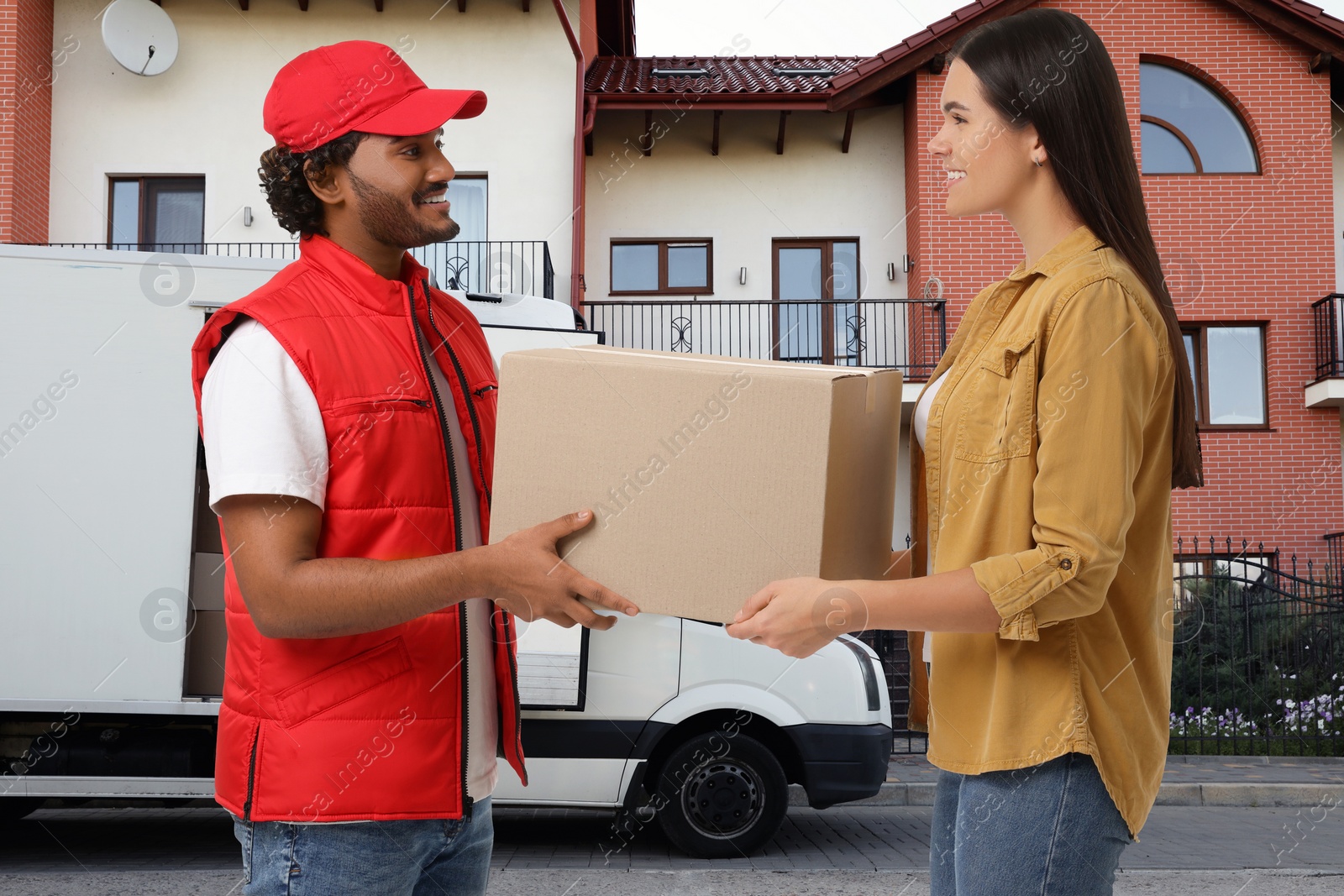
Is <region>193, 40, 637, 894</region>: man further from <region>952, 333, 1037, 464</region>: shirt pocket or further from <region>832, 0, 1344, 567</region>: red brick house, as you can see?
<region>832, 0, 1344, 567</region>: red brick house

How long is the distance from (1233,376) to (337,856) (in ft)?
55.3

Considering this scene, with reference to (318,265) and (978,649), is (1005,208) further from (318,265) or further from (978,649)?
(318,265)

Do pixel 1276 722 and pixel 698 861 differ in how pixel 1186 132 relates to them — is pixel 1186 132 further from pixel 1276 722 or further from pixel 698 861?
pixel 698 861

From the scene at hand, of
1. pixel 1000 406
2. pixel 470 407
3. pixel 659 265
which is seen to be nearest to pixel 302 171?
pixel 470 407

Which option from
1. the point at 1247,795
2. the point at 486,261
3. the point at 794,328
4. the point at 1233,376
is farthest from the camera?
the point at 1233,376

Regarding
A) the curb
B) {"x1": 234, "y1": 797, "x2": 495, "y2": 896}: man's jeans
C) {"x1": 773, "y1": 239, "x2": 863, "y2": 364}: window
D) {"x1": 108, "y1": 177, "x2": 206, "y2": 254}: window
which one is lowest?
the curb

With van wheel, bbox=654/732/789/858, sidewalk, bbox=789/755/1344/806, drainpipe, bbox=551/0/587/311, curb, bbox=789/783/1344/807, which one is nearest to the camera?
van wheel, bbox=654/732/789/858

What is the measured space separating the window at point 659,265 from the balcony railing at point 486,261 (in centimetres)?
162

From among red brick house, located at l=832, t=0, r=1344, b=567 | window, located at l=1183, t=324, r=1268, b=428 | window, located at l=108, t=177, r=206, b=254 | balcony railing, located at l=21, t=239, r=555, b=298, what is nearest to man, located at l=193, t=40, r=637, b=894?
balcony railing, located at l=21, t=239, r=555, b=298

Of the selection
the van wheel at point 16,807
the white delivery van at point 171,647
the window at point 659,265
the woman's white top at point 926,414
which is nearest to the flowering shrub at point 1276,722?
the white delivery van at point 171,647

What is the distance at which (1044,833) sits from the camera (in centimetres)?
158

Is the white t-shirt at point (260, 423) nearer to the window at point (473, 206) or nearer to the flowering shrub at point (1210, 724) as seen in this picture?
the flowering shrub at point (1210, 724)

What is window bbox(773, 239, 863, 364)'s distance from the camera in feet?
51.9

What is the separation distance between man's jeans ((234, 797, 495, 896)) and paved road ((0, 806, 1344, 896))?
4226 millimetres
